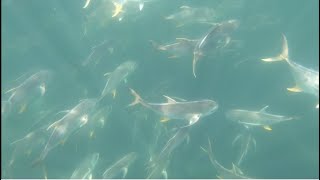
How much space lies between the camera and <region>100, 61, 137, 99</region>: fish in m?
9.21

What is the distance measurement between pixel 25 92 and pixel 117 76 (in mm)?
2340

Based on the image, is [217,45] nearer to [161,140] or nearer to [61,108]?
[161,140]

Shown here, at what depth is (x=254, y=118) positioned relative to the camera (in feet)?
26.7

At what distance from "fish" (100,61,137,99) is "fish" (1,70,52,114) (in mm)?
1753

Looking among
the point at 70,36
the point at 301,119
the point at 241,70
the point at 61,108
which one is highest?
the point at 70,36

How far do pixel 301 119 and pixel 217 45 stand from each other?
9.72 ft

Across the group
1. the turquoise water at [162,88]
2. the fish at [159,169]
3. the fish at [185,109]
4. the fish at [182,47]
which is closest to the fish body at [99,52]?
the turquoise water at [162,88]

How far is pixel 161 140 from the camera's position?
8.62 m

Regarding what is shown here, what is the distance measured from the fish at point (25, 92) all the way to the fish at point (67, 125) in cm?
114

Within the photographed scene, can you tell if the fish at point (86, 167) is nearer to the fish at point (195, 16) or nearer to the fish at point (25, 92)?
the fish at point (25, 92)

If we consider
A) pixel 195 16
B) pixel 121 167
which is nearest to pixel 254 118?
pixel 121 167

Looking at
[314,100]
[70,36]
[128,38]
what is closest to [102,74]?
[128,38]

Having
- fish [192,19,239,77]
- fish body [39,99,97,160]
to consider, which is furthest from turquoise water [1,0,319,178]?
fish body [39,99,97,160]

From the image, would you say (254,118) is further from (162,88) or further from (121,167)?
(121,167)
